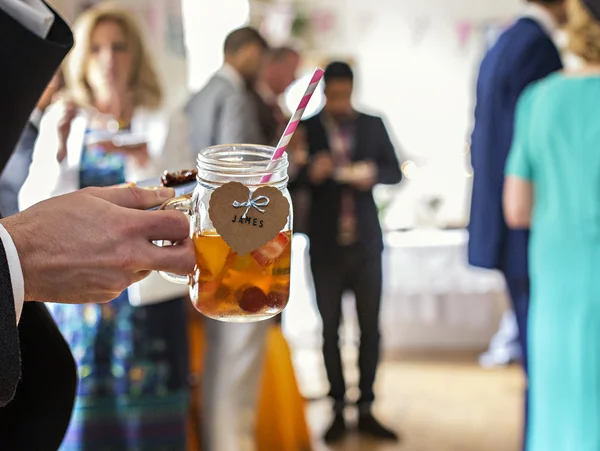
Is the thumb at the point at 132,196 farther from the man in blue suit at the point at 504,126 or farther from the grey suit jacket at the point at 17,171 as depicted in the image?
the man in blue suit at the point at 504,126

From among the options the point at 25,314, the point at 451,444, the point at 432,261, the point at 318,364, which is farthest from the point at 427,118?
the point at 25,314

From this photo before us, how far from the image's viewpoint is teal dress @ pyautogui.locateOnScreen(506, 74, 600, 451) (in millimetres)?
2127

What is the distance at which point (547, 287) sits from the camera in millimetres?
2299

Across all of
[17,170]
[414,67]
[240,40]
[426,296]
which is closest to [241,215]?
[17,170]

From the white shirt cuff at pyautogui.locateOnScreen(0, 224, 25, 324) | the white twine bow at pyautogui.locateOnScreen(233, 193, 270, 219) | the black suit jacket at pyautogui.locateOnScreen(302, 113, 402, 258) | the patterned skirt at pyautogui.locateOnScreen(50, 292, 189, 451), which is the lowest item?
the patterned skirt at pyautogui.locateOnScreen(50, 292, 189, 451)

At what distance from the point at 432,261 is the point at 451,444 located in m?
1.47

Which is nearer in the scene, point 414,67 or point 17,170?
point 17,170

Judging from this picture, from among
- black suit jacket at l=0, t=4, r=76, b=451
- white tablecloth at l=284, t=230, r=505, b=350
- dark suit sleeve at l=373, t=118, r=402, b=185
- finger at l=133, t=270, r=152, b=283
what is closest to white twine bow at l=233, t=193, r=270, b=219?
finger at l=133, t=270, r=152, b=283

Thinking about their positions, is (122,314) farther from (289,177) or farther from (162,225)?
(162,225)

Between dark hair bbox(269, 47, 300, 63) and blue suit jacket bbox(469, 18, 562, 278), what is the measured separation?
116 cm

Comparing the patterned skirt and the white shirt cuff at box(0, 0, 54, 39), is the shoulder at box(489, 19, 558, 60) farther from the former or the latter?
the white shirt cuff at box(0, 0, 54, 39)

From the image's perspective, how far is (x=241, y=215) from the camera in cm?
76

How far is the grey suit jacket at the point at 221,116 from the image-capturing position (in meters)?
2.62

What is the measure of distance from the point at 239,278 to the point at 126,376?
5.31 ft
